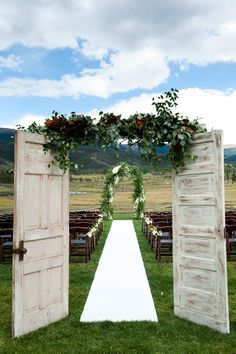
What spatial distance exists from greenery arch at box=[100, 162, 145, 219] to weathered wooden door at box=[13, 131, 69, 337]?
1899 centimetres

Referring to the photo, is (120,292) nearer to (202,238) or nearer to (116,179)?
(202,238)

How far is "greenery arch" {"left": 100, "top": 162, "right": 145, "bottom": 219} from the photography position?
25.5m

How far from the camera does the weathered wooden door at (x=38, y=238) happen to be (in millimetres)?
5574

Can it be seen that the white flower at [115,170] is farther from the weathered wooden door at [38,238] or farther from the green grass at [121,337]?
the weathered wooden door at [38,238]

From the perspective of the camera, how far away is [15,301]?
5492 millimetres

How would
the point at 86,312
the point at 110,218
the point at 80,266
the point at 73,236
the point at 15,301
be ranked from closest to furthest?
the point at 15,301, the point at 86,312, the point at 80,266, the point at 73,236, the point at 110,218

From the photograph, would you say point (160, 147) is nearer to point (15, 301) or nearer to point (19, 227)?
point (19, 227)

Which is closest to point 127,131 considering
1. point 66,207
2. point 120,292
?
point 66,207

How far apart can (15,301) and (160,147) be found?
3.00 meters

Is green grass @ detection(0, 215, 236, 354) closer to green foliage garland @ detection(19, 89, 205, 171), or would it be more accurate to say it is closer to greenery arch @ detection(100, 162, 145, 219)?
green foliage garland @ detection(19, 89, 205, 171)

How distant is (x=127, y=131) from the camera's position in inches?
241

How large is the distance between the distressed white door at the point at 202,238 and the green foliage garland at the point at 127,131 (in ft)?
0.94

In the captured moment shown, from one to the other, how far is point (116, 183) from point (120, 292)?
1836 cm

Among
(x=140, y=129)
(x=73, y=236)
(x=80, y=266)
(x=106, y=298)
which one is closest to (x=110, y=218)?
(x=73, y=236)
